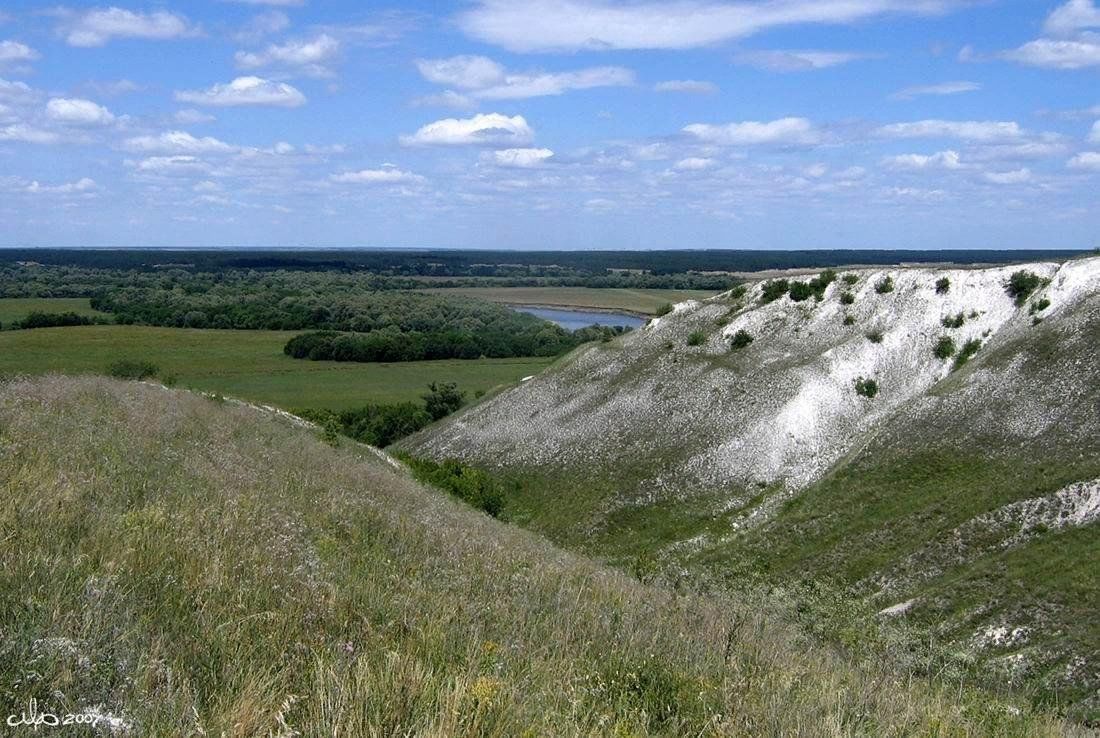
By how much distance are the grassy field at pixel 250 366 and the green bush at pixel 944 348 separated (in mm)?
48300

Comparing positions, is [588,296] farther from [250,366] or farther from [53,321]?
[53,321]

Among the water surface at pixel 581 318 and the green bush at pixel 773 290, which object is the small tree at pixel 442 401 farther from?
the water surface at pixel 581 318

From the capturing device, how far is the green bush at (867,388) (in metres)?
39.1

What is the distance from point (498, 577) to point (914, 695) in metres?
3.71

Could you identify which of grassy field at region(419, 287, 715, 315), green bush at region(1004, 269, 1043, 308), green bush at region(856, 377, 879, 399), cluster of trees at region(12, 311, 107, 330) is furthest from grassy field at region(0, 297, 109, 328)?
green bush at region(1004, 269, 1043, 308)

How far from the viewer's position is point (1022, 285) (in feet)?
133

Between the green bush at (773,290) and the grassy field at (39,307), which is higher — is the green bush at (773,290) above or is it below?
above

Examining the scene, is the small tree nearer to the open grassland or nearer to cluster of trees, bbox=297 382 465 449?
cluster of trees, bbox=297 382 465 449

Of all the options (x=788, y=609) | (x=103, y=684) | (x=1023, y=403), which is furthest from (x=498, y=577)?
(x=1023, y=403)

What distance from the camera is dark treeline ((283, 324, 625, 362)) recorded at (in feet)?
357

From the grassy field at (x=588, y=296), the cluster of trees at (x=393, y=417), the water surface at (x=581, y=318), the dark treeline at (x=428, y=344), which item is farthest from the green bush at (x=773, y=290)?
the grassy field at (x=588, y=296)

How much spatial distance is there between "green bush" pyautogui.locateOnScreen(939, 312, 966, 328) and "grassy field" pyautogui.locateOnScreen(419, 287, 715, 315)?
95.9 metres

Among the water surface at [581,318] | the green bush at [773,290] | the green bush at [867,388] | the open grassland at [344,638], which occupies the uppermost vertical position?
the green bush at [773,290]

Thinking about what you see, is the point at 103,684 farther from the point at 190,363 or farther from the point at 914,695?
the point at 190,363
